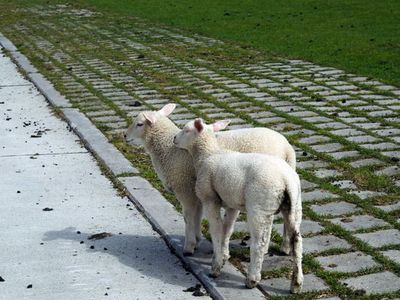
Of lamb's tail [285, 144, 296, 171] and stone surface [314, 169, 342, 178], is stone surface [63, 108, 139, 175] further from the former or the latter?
lamb's tail [285, 144, 296, 171]

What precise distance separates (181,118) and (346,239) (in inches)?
204

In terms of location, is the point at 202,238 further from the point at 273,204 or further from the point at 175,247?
the point at 273,204

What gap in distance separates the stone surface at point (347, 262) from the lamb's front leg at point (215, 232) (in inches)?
33.7

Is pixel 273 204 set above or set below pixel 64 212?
above

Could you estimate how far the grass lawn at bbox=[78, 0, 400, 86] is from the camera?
16644 mm

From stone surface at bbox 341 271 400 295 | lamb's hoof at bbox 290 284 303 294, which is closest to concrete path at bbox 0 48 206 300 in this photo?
lamb's hoof at bbox 290 284 303 294

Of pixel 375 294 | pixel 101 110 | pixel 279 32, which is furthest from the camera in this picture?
pixel 279 32

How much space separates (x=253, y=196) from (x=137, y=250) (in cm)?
149

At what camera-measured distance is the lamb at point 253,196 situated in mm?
5977

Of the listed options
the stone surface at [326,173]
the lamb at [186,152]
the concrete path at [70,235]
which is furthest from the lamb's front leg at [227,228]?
the stone surface at [326,173]

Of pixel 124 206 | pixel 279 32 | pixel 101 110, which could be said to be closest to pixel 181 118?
pixel 101 110

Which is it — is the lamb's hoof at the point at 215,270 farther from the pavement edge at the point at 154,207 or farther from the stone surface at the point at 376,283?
the stone surface at the point at 376,283

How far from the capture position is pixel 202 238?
727 centimetres

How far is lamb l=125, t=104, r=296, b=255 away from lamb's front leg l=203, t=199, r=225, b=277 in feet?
0.61
